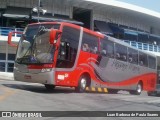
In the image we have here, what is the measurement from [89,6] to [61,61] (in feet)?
86.9

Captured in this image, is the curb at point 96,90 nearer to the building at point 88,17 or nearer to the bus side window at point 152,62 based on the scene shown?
the bus side window at point 152,62

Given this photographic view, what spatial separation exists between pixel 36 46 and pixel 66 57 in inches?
55.4

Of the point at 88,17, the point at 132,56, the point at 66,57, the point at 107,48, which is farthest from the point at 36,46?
the point at 88,17

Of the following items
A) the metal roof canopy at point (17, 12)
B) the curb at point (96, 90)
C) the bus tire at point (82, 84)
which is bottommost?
the curb at point (96, 90)

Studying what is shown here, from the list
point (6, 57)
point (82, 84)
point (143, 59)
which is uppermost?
point (6, 57)

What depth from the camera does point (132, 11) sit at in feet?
144

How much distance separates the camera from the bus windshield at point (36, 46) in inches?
592

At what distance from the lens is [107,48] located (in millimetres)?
19266

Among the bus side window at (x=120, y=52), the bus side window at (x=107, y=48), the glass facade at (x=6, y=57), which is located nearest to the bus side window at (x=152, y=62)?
the bus side window at (x=120, y=52)

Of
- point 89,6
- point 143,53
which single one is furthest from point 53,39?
point 89,6

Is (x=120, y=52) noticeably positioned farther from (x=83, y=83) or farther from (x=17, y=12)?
(x=17, y=12)

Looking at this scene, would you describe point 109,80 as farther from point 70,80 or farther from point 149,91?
point 149,91

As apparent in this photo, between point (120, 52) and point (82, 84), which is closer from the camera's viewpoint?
point (82, 84)

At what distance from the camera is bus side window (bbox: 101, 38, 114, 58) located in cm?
1880
